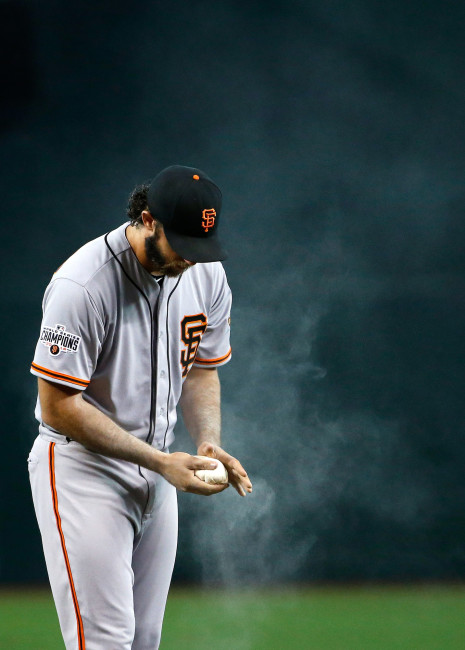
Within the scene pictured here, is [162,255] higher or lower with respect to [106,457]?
higher

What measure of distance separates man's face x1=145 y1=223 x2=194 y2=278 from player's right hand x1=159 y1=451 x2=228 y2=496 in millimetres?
439

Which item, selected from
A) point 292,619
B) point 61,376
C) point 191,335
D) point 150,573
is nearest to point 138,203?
point 191,335

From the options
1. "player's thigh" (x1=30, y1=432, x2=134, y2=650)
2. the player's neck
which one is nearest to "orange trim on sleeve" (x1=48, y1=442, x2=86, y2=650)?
"player's thigh" (x1=30, y1=432, x2=134, y2=650)

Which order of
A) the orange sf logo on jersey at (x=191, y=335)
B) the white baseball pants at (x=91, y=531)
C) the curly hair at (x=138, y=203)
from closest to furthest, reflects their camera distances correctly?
the white baseball pants at (x=91, y=531), the curly hair at (x=138, y=203), the orange sf logo on jersey at (x=191, y=335)

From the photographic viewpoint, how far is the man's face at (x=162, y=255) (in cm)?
201

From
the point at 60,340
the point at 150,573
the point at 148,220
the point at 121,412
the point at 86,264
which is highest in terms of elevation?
the point at 148,220

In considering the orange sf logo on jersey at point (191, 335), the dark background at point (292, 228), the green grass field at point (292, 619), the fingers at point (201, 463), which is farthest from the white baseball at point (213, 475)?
the dark background at point (292, 228)

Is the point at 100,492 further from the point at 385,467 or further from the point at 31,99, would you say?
the point at 31,99

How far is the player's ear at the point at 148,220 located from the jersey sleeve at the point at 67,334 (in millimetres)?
218

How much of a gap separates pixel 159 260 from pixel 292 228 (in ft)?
9.45

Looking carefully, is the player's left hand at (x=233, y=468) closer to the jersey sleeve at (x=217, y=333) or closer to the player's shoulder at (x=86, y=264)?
the jersey sleeve at (x=217, y=333)

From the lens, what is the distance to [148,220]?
6.68 feet

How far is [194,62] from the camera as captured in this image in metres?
4.91

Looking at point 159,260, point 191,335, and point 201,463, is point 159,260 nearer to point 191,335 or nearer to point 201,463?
point 191,335
